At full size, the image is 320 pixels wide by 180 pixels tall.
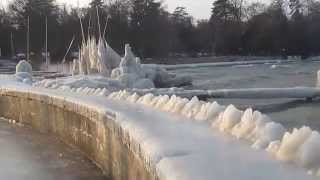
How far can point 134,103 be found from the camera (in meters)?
12.5

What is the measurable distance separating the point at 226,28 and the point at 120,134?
97.2 m

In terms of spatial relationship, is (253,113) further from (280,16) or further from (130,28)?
(280,16)

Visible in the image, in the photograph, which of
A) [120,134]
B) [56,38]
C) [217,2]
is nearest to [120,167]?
[120,134]

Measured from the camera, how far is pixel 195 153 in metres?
6.06

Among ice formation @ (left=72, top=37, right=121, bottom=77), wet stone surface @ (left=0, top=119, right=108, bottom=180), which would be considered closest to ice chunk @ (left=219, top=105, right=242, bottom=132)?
wet stone surface @ (left=0, top=119, right=108, bottom=180)

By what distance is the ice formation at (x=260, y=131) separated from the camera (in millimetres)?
5086

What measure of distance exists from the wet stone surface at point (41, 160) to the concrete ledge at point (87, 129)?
0.24 metres

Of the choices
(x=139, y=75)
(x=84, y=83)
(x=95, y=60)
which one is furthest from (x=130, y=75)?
Answer: (x=84, y=83)

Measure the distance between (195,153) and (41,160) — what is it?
727 cm

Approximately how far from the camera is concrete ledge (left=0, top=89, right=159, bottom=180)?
835 cm

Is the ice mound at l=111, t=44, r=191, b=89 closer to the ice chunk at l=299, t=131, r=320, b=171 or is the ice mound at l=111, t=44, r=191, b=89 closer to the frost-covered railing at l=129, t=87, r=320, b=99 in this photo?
the frost-covered railing at l=129, t=87, r=320, b=99

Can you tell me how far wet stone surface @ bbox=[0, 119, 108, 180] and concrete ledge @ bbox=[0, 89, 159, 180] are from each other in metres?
0.24

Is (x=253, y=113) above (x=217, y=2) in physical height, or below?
below

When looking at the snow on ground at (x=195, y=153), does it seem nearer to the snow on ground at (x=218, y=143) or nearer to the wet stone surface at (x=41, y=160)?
the snow on ground at (x=218, y=143)
